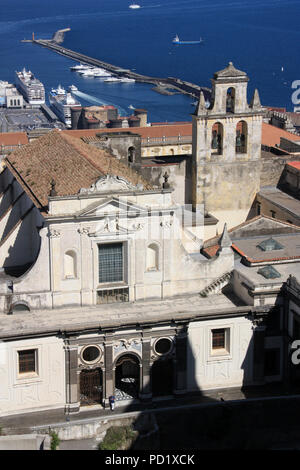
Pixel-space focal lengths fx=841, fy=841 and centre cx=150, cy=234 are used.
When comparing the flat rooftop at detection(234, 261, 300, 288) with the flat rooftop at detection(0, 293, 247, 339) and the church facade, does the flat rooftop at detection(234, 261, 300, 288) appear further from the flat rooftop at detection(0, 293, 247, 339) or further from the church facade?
the flat rooftop at detection(0, 293, 247, 339)

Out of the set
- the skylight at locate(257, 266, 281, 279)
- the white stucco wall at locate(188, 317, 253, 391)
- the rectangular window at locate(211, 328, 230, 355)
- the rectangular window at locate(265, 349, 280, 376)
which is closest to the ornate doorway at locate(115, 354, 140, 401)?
the white stucco wall at locate(188, 317, 253, 391)

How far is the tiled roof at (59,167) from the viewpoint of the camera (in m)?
33.0

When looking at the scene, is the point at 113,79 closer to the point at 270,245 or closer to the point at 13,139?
the point at 13,139

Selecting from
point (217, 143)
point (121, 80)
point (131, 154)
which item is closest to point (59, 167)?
point (217, 143)

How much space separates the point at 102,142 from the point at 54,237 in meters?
14.6

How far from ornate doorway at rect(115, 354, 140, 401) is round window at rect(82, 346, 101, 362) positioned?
87 cm

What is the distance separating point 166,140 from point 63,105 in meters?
91.9

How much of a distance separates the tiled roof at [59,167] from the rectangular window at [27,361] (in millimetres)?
5586

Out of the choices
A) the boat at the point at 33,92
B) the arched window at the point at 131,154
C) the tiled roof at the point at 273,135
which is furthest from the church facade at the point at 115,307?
the boat at the point at 33,92

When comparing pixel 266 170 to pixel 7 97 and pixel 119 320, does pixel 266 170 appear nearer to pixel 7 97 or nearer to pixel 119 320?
pixel 119 320

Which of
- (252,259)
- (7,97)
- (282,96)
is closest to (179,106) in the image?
(282,96)

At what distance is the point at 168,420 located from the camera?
3002 centimetres

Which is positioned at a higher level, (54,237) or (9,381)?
(54,237)

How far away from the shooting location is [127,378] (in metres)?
32.9
